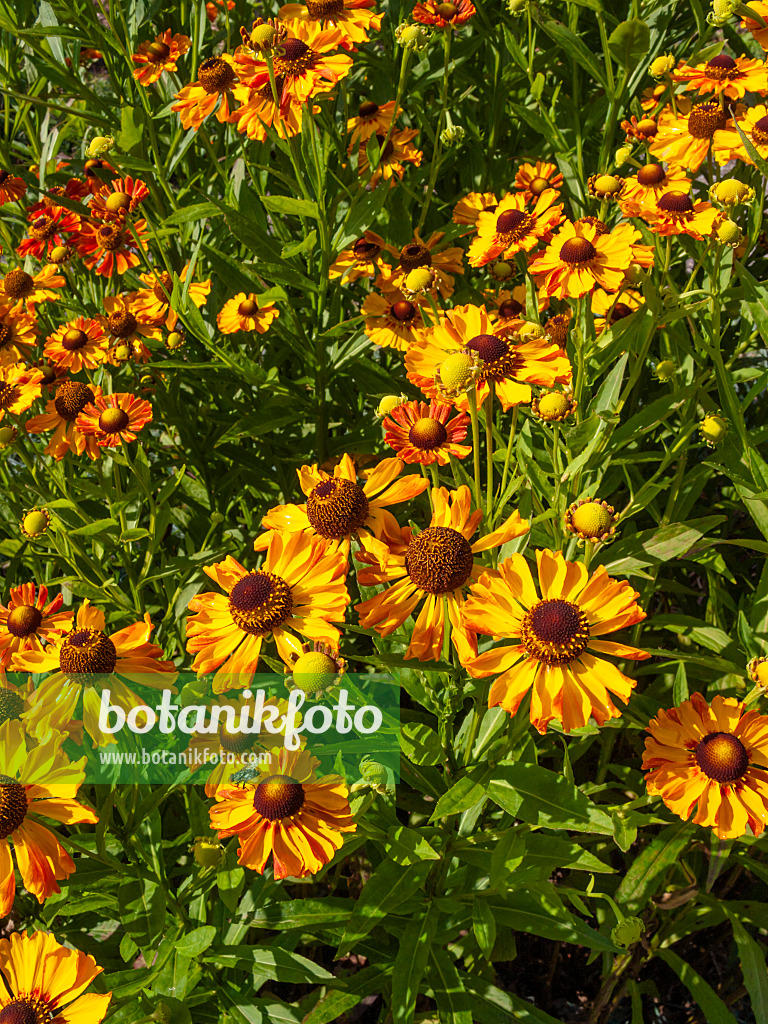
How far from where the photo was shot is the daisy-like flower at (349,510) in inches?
52.2

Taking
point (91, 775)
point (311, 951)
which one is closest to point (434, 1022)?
point (311, 951)

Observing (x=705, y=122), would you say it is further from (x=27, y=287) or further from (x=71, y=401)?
(x=27, y=287)

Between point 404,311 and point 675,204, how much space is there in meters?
0.65

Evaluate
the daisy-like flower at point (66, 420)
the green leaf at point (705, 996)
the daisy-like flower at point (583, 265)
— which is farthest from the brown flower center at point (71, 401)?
the green leaf at point (705, 996)

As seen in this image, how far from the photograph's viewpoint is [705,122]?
6.31 ft

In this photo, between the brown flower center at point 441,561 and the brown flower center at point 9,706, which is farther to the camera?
the brown flower center at point 9,706

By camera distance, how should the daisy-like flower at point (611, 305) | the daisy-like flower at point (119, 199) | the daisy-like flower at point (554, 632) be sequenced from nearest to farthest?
the daisy-like flower at point (554, 632) < the daisy-like flower at point (611, 305) < the daisy-like flower at point (119, 199)

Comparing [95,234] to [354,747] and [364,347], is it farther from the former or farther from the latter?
[354,747]

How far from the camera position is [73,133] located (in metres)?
2.85

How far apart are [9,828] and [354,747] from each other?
535 mm

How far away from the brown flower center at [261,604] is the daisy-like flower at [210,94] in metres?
1.26

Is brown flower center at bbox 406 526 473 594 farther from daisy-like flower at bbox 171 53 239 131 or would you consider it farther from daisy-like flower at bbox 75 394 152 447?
daisy-like flower at bbox 171 53 239 131

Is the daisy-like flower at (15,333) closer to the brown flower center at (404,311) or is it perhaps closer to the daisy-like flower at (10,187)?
the daisy-like flower at (10,187)

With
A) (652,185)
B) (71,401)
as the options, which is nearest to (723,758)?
(652,185)
